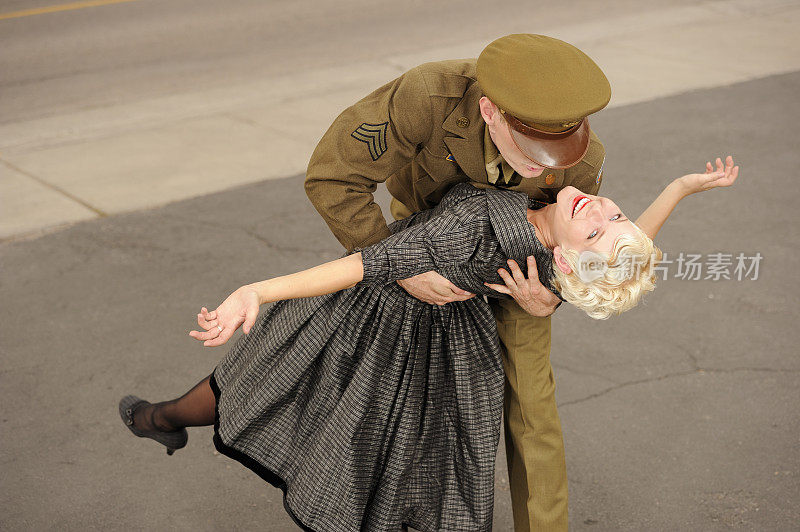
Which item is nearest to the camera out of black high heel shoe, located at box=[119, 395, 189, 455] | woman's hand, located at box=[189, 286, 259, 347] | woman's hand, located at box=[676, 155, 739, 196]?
woman's hand, located at box=[189, 286, 259, 347]

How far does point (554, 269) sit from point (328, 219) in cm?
76

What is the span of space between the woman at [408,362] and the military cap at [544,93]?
16cm

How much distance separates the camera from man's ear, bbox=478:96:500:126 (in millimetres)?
2586

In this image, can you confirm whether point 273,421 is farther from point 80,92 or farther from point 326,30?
point 326,30

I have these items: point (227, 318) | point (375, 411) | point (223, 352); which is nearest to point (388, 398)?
point (375, 411)

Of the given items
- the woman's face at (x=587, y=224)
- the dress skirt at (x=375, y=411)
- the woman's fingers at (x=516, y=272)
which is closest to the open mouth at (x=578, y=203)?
the woman's face at (x=587, y=224)

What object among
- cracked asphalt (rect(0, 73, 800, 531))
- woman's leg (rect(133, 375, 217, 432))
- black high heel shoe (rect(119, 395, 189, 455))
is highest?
woman's leg (rect(133, 375, 217, 432))

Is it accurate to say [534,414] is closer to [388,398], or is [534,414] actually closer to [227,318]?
[388,398]

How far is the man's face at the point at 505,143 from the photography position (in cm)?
253

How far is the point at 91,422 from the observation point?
377 centimetres

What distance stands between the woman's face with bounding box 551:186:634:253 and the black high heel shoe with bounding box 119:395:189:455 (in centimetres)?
173

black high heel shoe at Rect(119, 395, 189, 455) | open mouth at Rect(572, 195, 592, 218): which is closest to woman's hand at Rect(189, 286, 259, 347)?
open mouth at Rect(572, 195, 592, 218)

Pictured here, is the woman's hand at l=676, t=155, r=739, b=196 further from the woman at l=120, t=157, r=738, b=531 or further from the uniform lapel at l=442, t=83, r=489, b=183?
the uniform lapel at l=442, t=83, r=489, b=183

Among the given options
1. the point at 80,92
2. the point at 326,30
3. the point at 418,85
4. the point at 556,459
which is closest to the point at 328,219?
the point at 418,85
